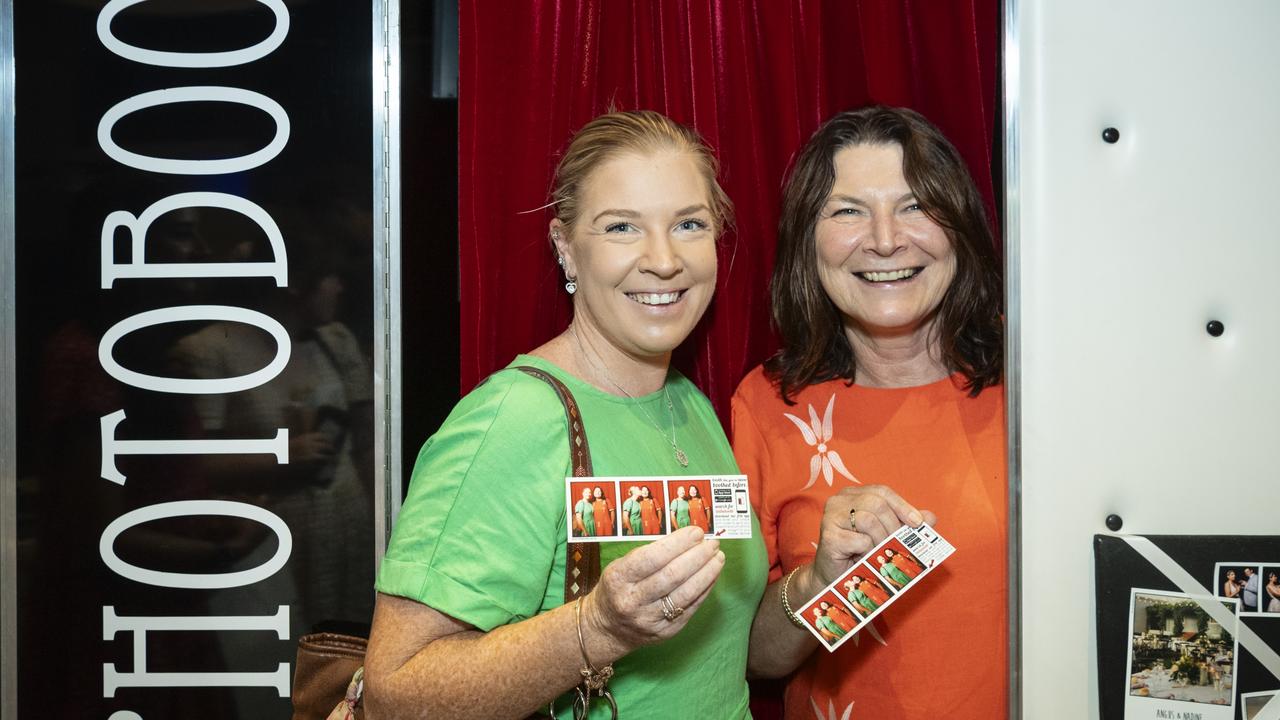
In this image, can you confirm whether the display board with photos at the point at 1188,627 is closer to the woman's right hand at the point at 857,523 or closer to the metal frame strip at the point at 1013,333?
the metal frame strip at the point at 1013,333

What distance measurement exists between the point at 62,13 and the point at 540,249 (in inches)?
47.2

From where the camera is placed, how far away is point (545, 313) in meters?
2.20

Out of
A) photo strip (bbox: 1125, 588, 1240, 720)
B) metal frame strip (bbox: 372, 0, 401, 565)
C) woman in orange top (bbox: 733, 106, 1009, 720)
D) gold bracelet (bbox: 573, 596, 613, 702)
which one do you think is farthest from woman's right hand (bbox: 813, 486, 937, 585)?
metal frame strip (bbox: 372, 0, 401, 565)

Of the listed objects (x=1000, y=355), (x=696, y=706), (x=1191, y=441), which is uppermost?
(x=1000, y=355)

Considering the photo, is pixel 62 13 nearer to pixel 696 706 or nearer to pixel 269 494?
pixel 269 494

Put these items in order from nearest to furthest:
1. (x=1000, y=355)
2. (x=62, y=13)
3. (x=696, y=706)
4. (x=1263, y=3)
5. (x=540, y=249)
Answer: (x=1263, y=3), (x=696, y=706), (x=1000, y=355), (x=62, y=13), (x=540, y=249)

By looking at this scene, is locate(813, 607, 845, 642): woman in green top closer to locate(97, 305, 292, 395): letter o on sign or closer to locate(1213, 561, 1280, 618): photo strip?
locate(1213, 561, 1280, 618): photo strip

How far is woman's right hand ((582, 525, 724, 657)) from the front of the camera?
3.73ft

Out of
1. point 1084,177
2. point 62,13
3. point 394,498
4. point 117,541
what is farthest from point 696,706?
point 62,13

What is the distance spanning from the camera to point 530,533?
129 centimetres

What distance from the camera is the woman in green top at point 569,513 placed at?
1.20 meters

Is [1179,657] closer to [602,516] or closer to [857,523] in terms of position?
[857,523]

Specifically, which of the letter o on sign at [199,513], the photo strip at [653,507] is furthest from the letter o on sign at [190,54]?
the photo strip at [653,507]

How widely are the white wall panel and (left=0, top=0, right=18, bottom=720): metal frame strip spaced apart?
2138 mm
